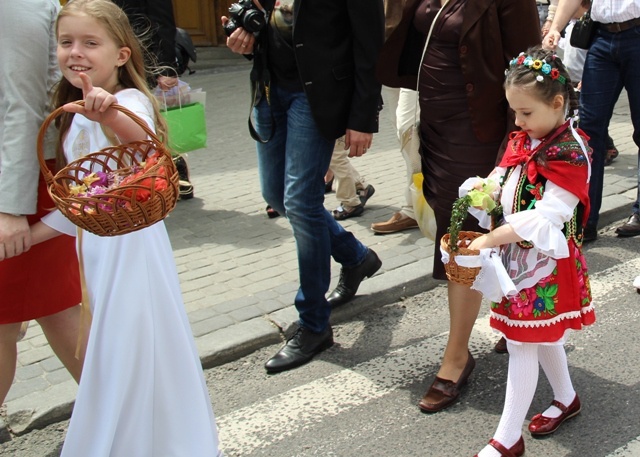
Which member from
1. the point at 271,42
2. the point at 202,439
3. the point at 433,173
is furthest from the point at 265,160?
the point at 202,439

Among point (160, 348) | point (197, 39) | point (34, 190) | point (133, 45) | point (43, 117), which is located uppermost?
point (133, 45)

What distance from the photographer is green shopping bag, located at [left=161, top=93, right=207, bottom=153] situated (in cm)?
606

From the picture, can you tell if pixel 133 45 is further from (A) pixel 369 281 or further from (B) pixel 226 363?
(A) pixel 369 281

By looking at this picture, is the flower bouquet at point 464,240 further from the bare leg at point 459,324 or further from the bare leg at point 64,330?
the bare leg at point 64,330

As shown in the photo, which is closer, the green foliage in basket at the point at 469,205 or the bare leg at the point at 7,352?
the green foliage in basket at the point at 469,205

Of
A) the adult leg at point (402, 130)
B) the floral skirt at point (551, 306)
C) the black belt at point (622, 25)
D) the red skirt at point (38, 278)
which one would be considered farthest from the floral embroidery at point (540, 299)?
the black belt at point (622, 25)

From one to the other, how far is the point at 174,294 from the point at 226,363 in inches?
56.2

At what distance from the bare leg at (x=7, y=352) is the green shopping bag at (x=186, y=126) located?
292cm

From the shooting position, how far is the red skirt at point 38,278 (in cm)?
313

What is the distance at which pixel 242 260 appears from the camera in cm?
544

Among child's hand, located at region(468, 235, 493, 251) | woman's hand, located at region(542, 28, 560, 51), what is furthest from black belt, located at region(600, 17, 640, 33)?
child's hand, located at region(468, 235, 493, 251)

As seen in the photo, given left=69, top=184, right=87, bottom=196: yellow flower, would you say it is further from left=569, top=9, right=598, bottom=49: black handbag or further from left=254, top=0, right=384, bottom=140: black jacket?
left=569, top=9, right=598, bottom=49: black handbag

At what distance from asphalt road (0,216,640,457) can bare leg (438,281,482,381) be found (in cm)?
14

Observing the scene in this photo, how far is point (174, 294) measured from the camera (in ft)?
9.57
